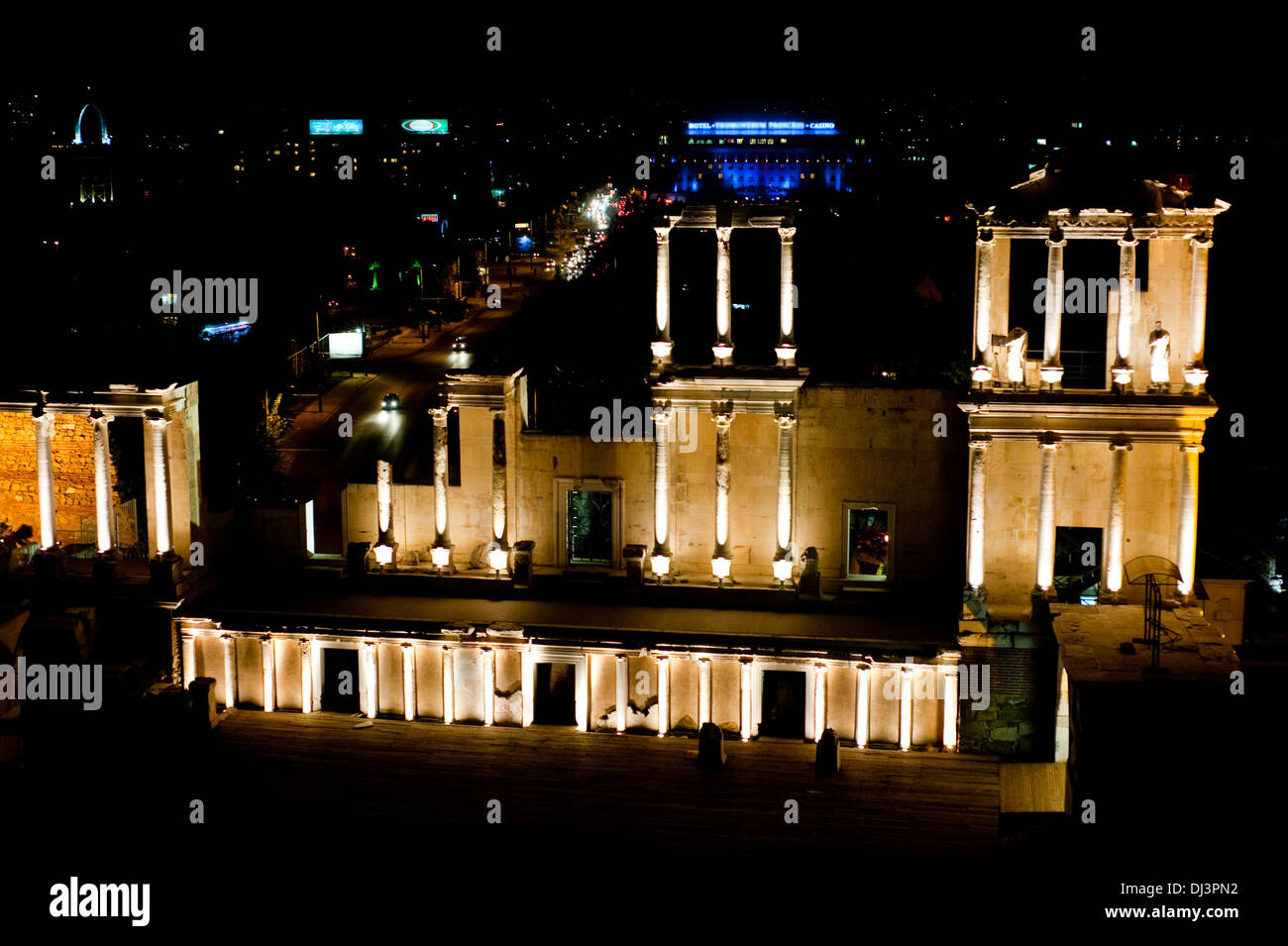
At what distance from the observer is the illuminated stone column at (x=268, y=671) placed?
31.8 metres

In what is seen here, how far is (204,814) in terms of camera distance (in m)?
26.9

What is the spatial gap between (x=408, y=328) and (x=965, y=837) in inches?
1444

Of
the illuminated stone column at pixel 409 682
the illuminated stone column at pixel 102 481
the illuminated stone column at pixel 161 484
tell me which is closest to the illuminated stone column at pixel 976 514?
the illuminated stone column at pixel 409 682

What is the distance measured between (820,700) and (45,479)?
18.1m

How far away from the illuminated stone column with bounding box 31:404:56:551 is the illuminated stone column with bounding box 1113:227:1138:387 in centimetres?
2322

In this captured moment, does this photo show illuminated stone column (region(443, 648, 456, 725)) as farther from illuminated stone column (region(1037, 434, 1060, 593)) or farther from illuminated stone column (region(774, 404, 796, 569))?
illuminated stone column (region(1037, 434, 1060, 593))

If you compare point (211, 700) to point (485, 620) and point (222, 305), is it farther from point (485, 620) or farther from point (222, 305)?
point (222, 305)

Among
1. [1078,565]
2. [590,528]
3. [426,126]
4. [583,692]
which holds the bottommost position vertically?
[583,692]

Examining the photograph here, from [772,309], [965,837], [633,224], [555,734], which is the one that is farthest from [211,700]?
[633,224]

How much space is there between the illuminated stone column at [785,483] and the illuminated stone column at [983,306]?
3.93 meters

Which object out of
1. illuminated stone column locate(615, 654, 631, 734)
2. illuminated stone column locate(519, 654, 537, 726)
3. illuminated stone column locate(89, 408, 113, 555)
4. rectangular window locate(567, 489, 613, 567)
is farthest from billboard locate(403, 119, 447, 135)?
illuminated stone column locate(615, 654, 631, 734)

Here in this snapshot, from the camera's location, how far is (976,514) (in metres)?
30.3

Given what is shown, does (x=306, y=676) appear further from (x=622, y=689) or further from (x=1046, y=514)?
(x=1046, y=514)

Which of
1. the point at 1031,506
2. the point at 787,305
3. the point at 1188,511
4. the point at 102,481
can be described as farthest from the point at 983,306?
the point at 102,481
